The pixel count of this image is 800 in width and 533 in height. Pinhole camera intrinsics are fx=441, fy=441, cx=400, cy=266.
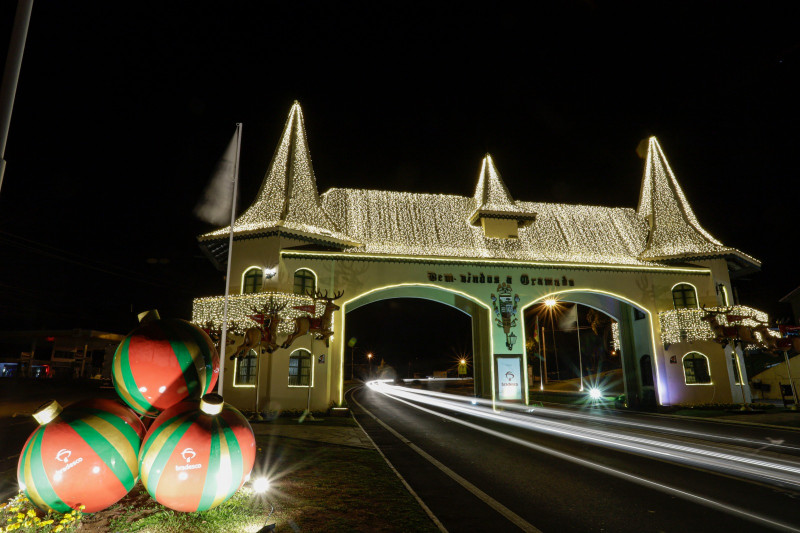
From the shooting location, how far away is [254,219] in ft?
68.3

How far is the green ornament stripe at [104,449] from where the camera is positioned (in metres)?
4.40

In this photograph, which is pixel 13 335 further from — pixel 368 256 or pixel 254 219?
pixel 368 256

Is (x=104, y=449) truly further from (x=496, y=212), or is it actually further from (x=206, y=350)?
(x=496, y=212)

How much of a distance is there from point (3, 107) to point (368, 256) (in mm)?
18036

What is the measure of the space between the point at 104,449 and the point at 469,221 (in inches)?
899

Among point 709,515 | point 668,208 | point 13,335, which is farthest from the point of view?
point 13,335

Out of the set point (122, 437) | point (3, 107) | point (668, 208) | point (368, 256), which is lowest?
point (122, 437)

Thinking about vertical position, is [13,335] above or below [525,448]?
above

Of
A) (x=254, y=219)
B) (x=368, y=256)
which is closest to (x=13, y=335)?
(x=254, y=219)

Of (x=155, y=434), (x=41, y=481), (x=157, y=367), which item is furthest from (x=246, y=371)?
(x=155, y=434)

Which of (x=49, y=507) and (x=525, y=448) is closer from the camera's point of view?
(x=49, y=507)

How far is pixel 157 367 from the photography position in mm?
5004

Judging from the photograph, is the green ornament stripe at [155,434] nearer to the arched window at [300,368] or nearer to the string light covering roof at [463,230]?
the arched window at [300,368]

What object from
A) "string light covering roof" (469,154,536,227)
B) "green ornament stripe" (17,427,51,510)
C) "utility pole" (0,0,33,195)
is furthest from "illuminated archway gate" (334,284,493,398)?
"utility pole" (0,0,33,195)
